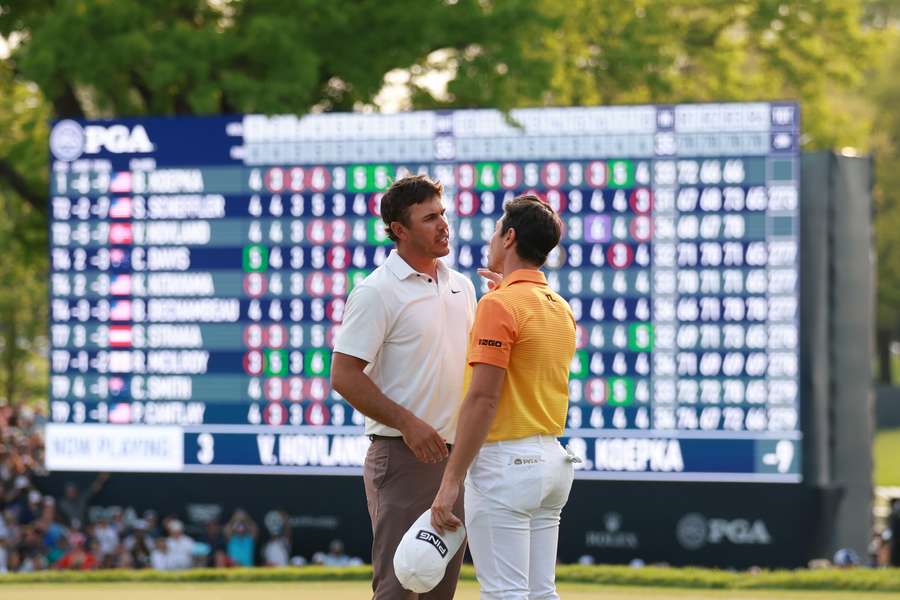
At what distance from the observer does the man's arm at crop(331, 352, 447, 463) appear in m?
5.07

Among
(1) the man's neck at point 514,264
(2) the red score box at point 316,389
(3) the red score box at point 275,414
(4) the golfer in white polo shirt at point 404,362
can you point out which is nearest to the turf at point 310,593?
(4) the golfer in white polo shirt at point 404,362

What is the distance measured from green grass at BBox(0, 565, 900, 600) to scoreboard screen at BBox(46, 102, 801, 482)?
14.8 ft

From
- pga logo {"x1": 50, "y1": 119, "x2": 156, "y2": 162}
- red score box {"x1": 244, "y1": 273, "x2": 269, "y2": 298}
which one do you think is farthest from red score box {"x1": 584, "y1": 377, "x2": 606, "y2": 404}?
pga logo {"x1": 50, "y1": 119, "x2": 156, "y2": 162}

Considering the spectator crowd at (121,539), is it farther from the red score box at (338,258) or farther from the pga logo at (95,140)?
the pga logo at (95,140)

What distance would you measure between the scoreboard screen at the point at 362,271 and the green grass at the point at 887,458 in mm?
23380

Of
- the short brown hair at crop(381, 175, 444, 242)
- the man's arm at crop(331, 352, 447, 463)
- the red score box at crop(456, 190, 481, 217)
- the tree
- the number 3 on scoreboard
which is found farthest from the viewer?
the tree

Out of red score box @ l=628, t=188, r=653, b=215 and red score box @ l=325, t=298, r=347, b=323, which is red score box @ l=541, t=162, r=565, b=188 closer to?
red score box @ l=628, t=188, r=653, b=215

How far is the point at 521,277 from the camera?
492cm

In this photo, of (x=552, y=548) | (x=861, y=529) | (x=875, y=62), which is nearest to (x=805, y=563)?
(x=861, y=529)

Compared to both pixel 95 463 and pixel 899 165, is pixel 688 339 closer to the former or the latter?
pixel 95 463

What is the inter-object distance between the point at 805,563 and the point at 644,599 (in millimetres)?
6805

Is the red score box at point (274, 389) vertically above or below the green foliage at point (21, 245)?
below

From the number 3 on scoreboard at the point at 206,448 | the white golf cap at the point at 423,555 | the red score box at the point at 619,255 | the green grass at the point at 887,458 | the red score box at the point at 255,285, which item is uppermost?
the red score box at the point at 619,255

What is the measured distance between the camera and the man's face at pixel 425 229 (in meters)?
5.22
